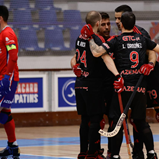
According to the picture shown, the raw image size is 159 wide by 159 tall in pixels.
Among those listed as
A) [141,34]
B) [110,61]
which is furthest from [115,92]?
[141,34]

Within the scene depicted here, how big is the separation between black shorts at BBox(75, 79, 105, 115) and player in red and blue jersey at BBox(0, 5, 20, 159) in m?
0.88

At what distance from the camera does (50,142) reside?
717 centimetres

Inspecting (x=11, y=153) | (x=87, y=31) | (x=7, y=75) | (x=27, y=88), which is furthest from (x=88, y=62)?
(x=27, y=88)

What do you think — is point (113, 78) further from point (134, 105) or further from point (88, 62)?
point (134, 105)

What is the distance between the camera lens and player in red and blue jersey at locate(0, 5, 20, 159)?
5.14 meters

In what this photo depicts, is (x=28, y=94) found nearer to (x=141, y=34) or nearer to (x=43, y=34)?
(x=43, y=34)

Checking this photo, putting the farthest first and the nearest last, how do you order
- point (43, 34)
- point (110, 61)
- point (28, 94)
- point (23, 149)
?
point (43, 34)
point (28, 94)
point (23, 149)
point (110, 61)

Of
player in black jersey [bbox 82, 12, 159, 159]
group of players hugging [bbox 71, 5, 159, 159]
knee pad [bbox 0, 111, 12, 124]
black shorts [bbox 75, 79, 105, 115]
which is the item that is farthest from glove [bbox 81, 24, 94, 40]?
knee pad [bbox 0, 111, 12, 124]

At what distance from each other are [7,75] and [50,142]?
2.34 m

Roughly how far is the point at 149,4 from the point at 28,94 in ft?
12.5

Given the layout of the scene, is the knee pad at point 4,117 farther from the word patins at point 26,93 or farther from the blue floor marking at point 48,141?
the word patins at point 26,93

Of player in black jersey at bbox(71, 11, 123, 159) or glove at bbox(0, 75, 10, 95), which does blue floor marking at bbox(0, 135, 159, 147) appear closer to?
glove at bbox(0, 75, 10, 95)

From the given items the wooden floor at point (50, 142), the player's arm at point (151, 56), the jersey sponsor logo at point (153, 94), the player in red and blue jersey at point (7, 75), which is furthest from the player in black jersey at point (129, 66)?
the player in red and blue jersey at point (7, 75)

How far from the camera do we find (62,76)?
32.1ft
